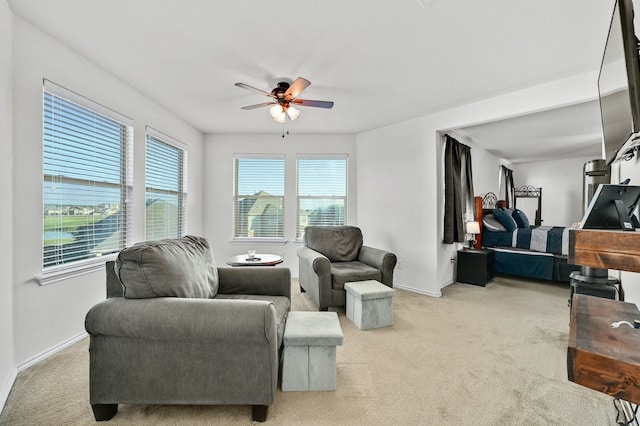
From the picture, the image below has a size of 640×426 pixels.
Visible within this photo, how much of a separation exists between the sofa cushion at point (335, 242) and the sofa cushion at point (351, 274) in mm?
347

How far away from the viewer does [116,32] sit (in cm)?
210

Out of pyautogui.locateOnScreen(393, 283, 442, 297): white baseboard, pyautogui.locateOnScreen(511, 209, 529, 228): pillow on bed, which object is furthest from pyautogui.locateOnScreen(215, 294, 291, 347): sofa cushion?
pyautogui.locateOnScreen(511, 209, 529, 228): pillow on bed

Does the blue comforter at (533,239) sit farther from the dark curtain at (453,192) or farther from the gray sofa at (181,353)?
the gray sofa at (181,353)

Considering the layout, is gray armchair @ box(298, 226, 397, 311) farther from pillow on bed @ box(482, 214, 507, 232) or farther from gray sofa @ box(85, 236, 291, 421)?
pillow on bed @ box(482, 214, 507, 232)

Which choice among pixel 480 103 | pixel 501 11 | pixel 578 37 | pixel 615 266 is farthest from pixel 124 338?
pixel 480 103

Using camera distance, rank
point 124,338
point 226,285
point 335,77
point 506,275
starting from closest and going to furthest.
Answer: point 124,338 < point 226,285 < point 335,77 < point 506,275

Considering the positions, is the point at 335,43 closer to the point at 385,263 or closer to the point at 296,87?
Answer: the point at 296,87

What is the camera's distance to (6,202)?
1848mm

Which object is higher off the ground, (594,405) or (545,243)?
(545,243)

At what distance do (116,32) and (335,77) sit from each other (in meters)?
1.81

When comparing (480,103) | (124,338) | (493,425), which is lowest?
(493,425)

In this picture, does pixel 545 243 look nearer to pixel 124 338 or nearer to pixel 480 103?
pixel 480 103

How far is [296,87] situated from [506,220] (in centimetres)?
454

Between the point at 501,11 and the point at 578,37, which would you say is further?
the point at 578,37
